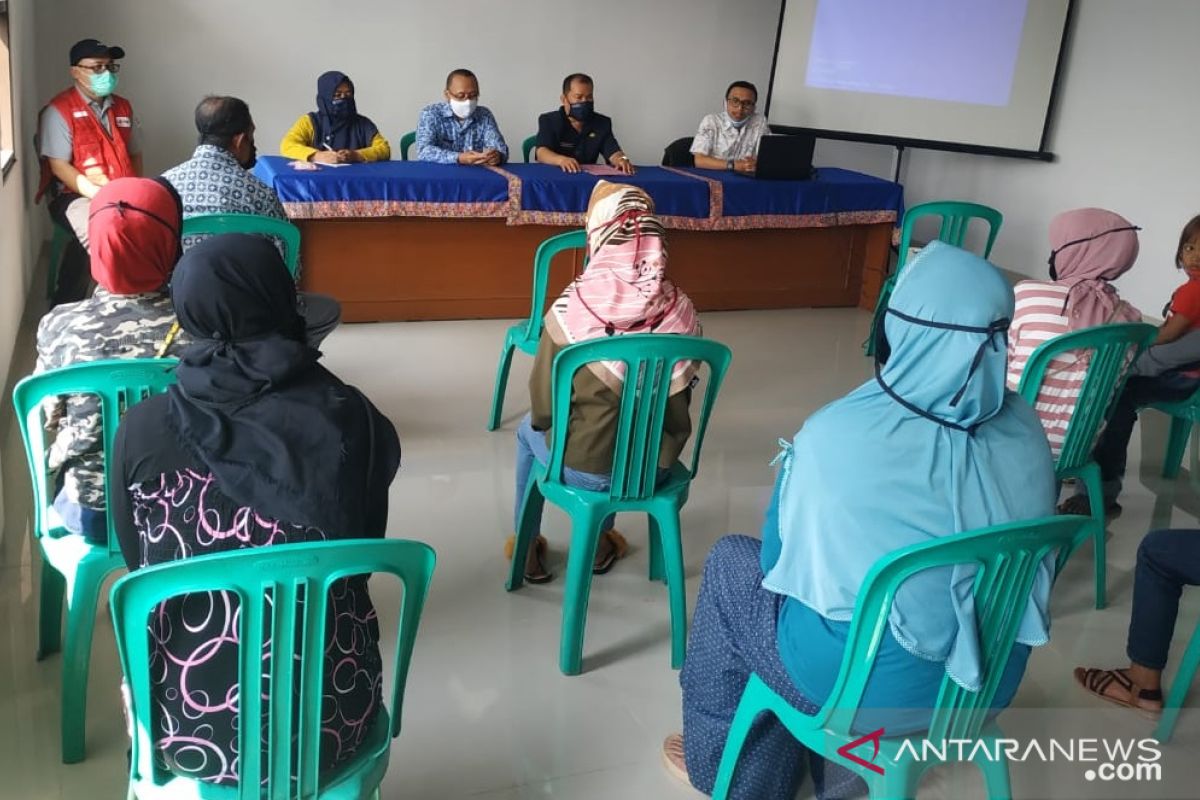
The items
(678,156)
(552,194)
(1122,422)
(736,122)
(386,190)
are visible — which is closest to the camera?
(1122,422)

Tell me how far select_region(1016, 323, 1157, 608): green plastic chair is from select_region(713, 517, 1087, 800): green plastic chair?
3.58ft

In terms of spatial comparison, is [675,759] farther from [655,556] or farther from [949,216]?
[949,216]

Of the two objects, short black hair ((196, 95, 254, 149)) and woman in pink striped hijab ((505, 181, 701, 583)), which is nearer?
woman in pink striped hijab ((505, 181, 701, 583))

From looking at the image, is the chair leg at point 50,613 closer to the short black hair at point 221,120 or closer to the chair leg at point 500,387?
the short black hair at point 221,120

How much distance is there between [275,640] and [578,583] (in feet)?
3.41

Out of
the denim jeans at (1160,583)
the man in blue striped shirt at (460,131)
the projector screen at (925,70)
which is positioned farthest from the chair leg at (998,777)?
the projector screen at (925,70)

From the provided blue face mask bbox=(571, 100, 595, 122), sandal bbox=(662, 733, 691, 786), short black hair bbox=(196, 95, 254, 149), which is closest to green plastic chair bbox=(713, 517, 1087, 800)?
sandal bbox=(662, 733, 691, 786)

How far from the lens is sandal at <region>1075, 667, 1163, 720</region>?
2297 millimetres

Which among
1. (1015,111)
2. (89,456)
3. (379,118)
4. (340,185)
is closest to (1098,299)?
(89,456)

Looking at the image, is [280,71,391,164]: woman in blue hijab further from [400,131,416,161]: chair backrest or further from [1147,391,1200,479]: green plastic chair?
[1147,391,1200,479]: green plastic chair

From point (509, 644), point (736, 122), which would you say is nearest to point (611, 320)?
point (509, 644)

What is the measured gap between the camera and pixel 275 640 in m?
1.26

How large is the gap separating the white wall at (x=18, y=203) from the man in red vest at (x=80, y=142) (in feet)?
0.50

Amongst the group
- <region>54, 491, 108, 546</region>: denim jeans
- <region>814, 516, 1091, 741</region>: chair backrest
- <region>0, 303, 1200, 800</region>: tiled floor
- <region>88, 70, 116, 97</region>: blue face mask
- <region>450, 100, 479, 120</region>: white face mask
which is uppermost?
<region>450, 100, 479, 120</region>: white face mask
